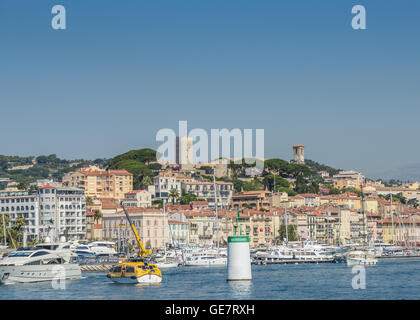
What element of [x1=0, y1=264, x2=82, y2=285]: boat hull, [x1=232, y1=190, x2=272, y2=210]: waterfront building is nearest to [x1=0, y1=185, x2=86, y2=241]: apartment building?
[x1=232, y1=190, x2=272, y2=210]: waterfront building

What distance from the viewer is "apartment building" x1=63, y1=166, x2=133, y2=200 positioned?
110 meters

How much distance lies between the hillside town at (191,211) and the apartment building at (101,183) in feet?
0.45

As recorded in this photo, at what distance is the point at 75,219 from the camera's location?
8825 cm

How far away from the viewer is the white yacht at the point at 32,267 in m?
33.8

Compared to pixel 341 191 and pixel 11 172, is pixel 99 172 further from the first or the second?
pixel 11 172

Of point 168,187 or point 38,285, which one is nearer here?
point 38,285

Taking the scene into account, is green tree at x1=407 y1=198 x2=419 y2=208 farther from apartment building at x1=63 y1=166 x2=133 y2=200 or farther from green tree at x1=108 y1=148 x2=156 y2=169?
apartment building at x1=63 y1=166 x2=133 y2=200

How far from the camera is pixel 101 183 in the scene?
111062 millimetres

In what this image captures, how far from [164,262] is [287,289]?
111 ft

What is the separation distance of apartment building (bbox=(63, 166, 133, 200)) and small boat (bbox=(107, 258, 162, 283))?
7553 cm
